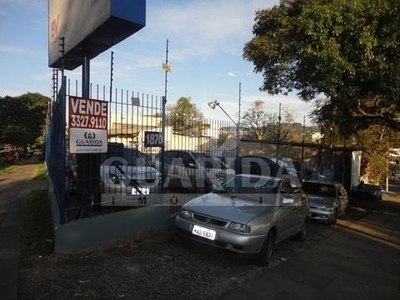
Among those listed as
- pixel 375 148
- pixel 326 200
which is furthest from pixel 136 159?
pixel 375 148

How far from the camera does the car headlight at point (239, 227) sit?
654 cm

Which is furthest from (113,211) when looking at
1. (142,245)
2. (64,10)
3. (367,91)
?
(367,91)

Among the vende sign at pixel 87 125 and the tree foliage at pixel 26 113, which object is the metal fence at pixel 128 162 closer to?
the vende sign at pixel 87 125

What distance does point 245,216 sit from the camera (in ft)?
22.2

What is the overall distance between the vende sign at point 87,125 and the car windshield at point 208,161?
3.49 meters

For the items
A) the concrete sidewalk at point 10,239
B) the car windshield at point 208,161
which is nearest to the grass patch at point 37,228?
the concrete sidewalk at point 10,239

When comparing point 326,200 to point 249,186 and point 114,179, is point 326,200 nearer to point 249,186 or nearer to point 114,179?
point 249,186

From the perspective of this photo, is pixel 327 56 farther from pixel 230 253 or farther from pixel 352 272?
pixel 230 253

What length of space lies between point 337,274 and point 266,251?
4.58ft

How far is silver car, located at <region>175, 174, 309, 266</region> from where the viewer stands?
21.6 ft

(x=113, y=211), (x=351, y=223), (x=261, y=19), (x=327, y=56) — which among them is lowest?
(x=351, y=223)

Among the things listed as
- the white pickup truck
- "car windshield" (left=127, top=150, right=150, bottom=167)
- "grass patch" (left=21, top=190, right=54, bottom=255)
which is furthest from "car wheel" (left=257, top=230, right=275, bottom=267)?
"grass patch" (left=21, top=190, right=54, bottom=255)

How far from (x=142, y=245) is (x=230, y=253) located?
5.81 ft

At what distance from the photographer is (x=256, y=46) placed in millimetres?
13633
